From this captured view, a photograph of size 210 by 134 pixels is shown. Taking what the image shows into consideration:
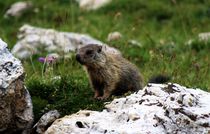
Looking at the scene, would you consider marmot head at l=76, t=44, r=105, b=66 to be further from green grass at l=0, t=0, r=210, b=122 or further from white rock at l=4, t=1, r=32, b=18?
white rock at l=4, t=1, r=32, b=18

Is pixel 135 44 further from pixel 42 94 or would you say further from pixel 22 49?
pixel 42 94

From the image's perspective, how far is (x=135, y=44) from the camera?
37.1ft

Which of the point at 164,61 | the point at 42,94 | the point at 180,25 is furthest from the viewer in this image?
the point at 180,25

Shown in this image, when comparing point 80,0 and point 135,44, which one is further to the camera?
point 80,0

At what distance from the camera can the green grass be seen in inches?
263

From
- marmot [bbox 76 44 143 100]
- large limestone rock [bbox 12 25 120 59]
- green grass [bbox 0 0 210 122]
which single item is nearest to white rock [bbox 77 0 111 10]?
green grass [bbox 0 0 210 122]

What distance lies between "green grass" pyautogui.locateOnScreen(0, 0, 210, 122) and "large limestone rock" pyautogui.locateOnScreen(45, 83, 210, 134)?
79 centimetres

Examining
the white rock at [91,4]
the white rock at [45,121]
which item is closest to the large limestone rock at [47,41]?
the white rock at [91,4]

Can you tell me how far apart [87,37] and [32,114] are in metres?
5.82

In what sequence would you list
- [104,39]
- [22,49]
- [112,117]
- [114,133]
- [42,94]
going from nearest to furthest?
[114,133]
[112,117]
[42,94]
[22,49]
[104,39]

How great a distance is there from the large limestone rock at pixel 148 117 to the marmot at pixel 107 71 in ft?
4.74

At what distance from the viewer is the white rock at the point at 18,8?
553 inches

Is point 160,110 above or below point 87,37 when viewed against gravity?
above

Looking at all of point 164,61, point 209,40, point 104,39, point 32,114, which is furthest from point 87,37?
point 32,114
